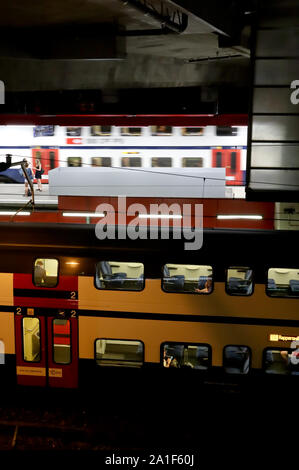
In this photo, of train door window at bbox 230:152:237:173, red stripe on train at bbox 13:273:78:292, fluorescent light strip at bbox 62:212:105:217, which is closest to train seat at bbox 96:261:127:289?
red stripe on train at bbox 13:273:78:292

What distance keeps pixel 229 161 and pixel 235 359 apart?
8.98 metres

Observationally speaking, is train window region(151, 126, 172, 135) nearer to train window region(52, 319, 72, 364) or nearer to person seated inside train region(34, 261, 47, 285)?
person seated inside train region(34, 261, 47, 285)

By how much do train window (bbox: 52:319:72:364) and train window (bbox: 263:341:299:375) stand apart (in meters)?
3.15

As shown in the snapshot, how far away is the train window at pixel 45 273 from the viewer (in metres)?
8.90

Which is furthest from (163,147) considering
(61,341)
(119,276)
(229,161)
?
(61,341)

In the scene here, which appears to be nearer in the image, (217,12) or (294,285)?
(294,285)

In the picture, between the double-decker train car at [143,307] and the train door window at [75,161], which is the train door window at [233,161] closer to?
the train door window at [75,161]

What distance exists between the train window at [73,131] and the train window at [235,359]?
1031 cm

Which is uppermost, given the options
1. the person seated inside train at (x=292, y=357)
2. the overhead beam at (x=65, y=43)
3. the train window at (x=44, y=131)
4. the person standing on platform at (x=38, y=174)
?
the overhead beam at (x=65, y=43)

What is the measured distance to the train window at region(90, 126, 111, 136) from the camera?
16750mm

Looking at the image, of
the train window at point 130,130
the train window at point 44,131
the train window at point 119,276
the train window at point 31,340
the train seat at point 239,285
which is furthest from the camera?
the train window at point 44,131

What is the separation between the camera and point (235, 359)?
8.64m

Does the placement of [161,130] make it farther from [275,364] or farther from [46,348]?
[275,364]

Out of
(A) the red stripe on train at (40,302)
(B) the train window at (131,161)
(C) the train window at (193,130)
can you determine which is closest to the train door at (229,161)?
(C) the train window at (193,130)
